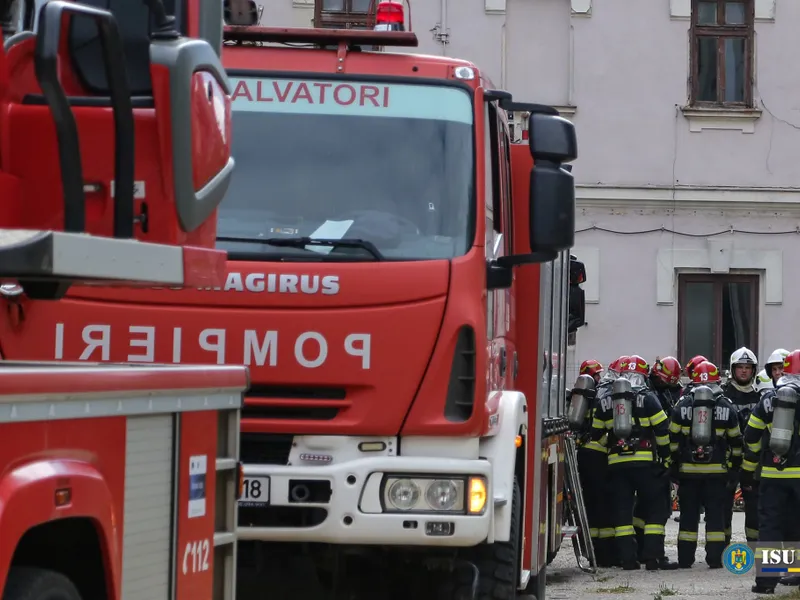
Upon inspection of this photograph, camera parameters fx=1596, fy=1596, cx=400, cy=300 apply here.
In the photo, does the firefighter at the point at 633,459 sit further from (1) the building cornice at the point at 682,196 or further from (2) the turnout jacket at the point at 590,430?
(1) the building cornice at the point at 682,196

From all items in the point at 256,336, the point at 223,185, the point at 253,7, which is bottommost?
the point at 256,336

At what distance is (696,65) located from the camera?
22453mm

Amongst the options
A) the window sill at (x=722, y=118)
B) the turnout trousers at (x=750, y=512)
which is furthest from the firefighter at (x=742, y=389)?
the window sill at (x=722, y=118)

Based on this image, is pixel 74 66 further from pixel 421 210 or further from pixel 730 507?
pixel 730 507

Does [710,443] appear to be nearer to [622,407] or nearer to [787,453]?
[622,407]

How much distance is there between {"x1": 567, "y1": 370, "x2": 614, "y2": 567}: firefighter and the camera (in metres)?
15.0

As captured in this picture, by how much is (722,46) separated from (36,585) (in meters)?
19.9

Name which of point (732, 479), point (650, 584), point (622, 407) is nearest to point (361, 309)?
point (650, 584)

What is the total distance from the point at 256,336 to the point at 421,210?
94 centimetres

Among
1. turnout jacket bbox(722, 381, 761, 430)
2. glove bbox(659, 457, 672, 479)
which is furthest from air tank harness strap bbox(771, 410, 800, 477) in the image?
turnout jacket bbox(722, 381, 761, 430)

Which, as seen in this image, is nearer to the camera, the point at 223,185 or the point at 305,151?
the point at 223,185

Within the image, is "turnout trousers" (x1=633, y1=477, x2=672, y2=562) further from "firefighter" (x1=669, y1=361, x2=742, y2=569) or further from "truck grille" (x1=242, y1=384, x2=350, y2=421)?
"truck grille" (x1=242, y1=384, x2=350, y2=421)

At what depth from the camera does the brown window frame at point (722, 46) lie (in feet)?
73.6

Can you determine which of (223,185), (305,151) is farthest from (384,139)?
(223,185)
